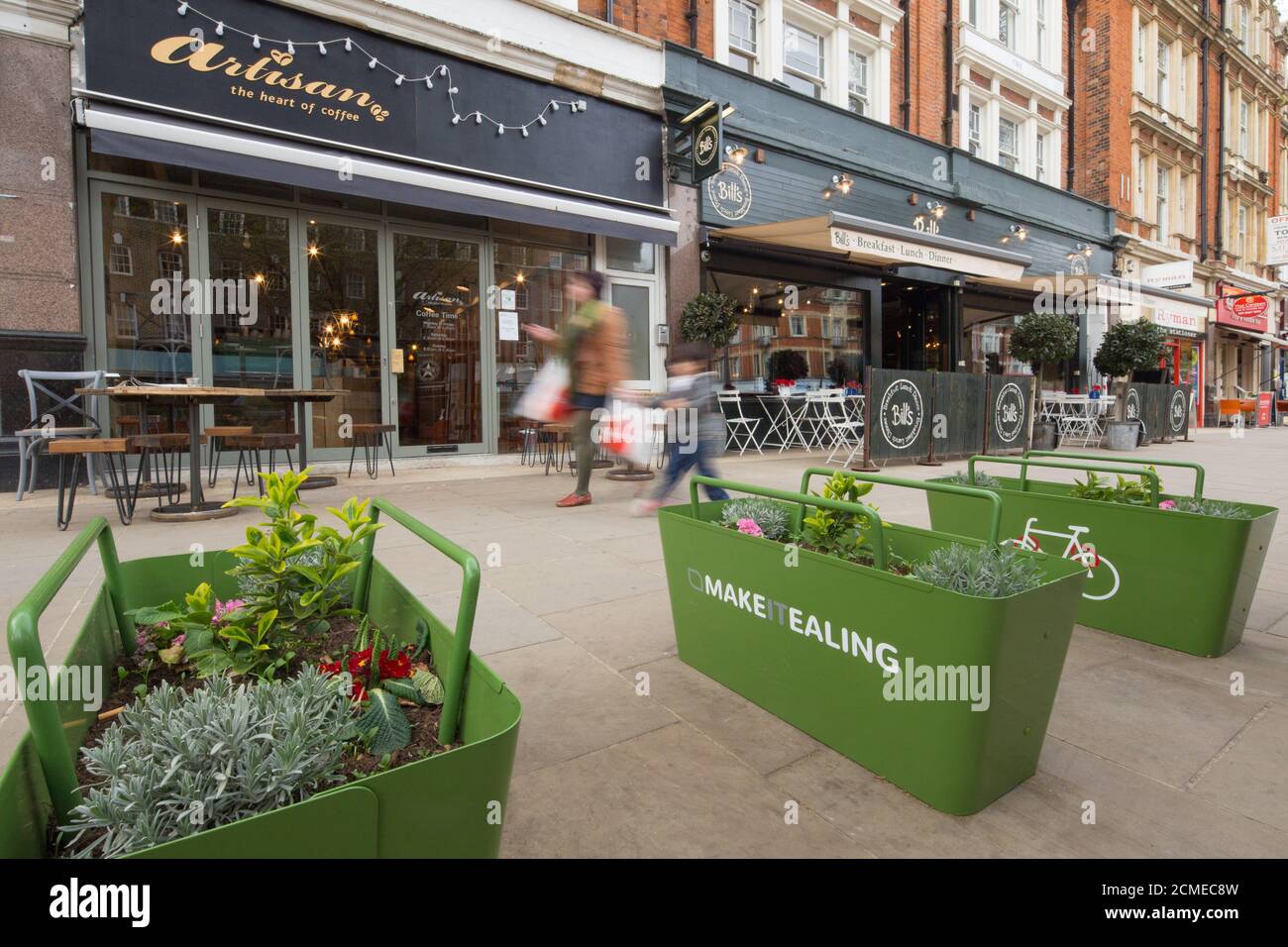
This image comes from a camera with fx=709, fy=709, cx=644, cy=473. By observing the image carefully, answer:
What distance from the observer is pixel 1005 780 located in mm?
2025

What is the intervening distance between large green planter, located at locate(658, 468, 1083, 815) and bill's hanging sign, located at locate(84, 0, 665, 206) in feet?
26.5

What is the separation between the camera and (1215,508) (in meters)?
3.20

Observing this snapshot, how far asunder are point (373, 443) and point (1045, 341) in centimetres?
1300

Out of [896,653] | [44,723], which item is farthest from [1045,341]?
[44,723]

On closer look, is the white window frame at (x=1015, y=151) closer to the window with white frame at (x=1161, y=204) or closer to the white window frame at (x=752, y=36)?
the window with white frame at (x=1161, y=204)

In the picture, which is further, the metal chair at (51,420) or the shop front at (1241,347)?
the shop front at (1241,347)

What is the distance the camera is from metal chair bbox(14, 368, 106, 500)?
640 cm

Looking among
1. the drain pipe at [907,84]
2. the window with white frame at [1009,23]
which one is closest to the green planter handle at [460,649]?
the drain pipe at [907,84]

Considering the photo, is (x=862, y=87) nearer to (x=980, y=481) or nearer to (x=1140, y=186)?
(x=1140, y=186)

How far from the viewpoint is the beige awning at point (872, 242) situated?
1083cm

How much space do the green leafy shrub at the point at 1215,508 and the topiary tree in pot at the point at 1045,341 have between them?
1186cm

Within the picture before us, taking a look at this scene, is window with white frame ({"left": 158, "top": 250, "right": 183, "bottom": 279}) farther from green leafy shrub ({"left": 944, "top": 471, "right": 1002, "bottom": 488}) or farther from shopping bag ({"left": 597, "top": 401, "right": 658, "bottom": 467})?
green leafy shrub ({"left": 944, "top": 471, "right": 1002, "bottom": 488})

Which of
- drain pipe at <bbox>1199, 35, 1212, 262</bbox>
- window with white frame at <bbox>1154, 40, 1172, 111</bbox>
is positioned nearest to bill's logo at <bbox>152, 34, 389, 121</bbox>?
window with white frame at <bbox>1154, 40, 1172, 111</bbox>
